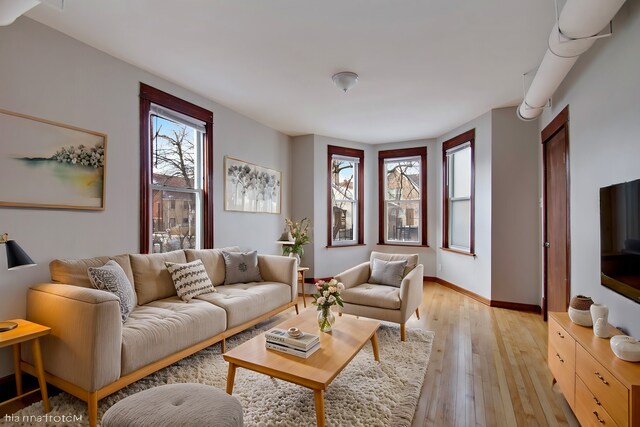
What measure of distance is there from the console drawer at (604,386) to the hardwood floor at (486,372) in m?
0.44

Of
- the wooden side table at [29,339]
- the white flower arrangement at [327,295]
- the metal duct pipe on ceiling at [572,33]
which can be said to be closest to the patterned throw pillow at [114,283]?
the wooden side table at [29,339]

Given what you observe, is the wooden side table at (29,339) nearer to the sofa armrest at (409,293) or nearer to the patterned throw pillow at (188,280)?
the patterned throw pillow at (188,280)

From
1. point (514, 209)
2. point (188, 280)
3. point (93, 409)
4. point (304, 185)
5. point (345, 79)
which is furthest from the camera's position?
point (304, 185)

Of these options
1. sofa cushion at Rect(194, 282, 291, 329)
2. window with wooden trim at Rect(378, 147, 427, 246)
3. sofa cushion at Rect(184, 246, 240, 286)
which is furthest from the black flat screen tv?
window with wooden trim at Rect(378, 147, 427, 246)

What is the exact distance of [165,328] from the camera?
91.4 inches

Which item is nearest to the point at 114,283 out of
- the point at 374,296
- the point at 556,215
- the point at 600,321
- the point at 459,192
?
the point at 374,296

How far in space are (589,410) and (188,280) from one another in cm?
295

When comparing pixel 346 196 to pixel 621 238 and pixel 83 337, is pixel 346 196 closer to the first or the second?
pixel 621 238

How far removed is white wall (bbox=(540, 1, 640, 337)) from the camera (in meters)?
1.91

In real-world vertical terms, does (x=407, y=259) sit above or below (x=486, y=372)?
above

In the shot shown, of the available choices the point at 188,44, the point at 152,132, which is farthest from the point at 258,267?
the point at 188,44

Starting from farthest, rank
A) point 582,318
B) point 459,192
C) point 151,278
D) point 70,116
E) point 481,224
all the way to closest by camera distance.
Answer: point 459,192 < point 481,224 < point 151,278 < point 70,116 < point 582,318

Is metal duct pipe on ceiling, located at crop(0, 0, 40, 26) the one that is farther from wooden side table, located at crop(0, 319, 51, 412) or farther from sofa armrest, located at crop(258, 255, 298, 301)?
sofa armrest, located at crop(258, 255, 298, 301)

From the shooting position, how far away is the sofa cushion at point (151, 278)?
283 cm
